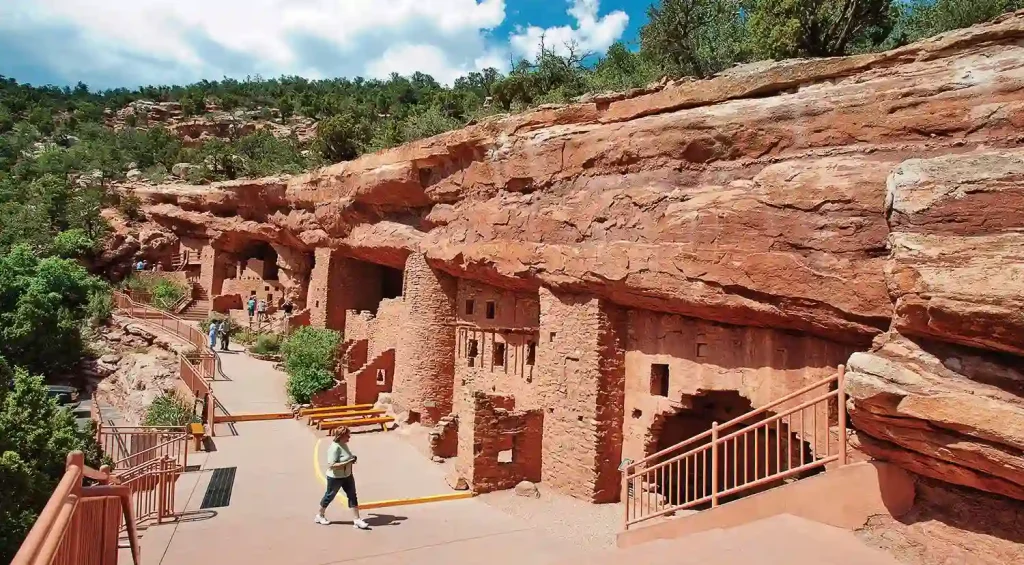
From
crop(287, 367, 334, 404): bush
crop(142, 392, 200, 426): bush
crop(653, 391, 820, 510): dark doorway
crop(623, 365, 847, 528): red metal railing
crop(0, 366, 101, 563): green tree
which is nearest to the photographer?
crop(623, 365, 847, 528): red metal railing

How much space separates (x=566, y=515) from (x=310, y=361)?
39.1 feet

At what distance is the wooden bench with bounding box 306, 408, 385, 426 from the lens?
703 inches

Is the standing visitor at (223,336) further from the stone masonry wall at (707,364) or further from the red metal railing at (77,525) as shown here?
the red metal railing at (77,525)

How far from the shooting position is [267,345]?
82.4 feet

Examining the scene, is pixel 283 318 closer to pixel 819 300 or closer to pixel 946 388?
pixel 819 300

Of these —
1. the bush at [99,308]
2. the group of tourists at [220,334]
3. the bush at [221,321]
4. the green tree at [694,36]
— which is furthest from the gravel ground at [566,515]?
the bush at [99,308]

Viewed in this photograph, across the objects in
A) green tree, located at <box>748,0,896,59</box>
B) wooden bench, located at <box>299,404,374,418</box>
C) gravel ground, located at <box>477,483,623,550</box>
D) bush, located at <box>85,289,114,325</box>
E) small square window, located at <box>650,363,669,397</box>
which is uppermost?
green tree, located at <box>748,0,896,59</box>

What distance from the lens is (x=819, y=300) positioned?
8.88 meters

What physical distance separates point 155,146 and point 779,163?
179 feet

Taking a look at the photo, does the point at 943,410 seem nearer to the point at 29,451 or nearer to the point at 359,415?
the point at 29,451

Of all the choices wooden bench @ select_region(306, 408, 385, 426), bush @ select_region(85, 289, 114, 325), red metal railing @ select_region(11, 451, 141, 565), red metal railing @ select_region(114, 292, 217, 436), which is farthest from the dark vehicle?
red metal railing @ select_region(11, 451, 141, 565)

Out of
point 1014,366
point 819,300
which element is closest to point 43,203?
point 819,300

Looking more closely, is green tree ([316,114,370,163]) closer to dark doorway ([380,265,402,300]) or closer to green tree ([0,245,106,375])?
dark doorway ([380,265,402,300])

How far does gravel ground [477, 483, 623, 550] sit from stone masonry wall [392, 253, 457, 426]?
19.2 ft
